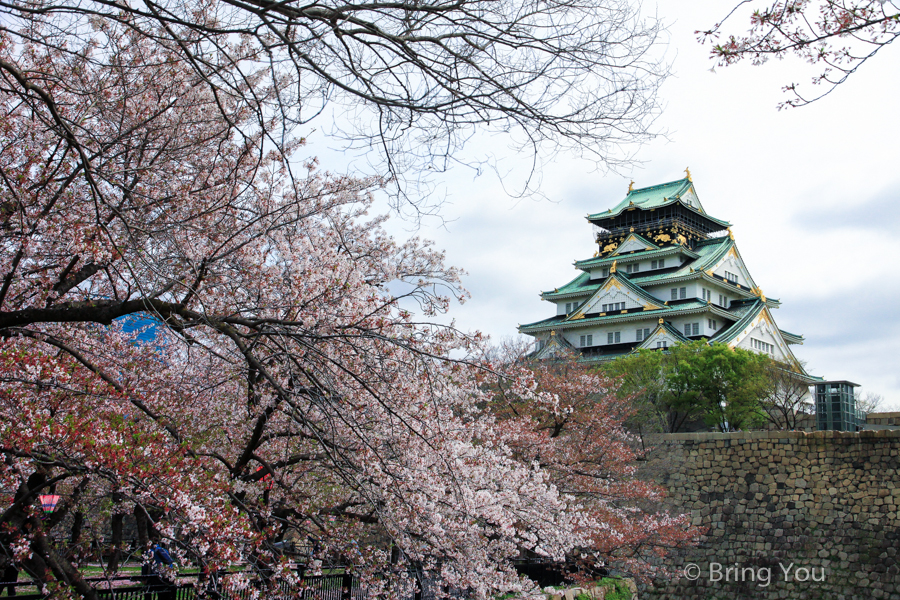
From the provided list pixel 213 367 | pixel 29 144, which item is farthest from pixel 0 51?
pixel 213 367

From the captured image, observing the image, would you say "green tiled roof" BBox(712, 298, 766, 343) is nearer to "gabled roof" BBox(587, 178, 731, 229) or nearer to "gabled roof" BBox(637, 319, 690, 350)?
"gabled roof" BBox(637, 319, 690, 350)

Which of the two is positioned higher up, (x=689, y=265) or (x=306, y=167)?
(x=689, y=265)

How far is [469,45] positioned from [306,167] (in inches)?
175

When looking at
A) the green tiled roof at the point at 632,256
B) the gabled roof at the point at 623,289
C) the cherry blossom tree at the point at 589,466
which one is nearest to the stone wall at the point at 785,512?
the cherry blossom tree at the point at 589,466

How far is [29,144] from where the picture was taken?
18.7 feet

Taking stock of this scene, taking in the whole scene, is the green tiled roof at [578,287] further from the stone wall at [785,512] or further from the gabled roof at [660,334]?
the stone wall at [785,512]

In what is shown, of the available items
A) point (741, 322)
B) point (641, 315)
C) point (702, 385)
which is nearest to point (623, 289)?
point (641, 315)

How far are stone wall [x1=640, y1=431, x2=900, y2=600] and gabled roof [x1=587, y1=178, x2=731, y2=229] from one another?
69.4 ft

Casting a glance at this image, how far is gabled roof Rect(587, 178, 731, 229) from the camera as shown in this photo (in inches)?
1452

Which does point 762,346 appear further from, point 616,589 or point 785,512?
point 616,589

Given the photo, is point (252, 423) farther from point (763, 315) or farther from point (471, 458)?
point (763, 315)

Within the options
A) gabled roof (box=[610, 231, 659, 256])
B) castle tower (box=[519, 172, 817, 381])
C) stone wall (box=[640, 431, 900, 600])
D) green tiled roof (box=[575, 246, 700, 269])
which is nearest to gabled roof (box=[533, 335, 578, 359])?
castle tower (box=[519, 172, 817, 381])

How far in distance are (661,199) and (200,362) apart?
34.7m

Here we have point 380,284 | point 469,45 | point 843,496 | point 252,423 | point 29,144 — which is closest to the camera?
point 469,45
